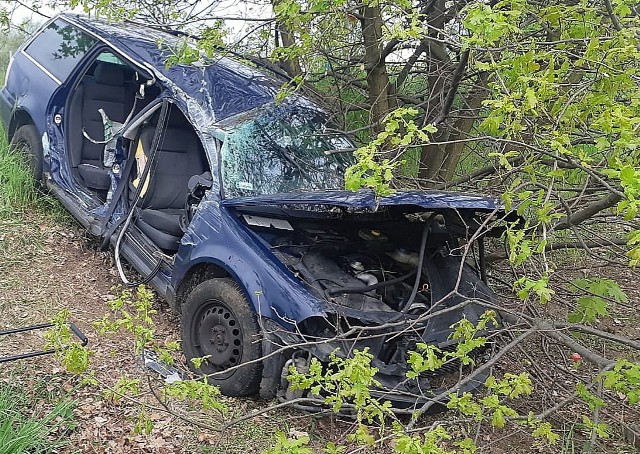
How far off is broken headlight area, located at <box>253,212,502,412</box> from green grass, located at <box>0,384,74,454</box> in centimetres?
109

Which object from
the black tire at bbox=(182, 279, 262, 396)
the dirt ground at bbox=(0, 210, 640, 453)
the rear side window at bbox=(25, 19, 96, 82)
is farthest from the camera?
the rear side window at bbox=(25, 19, 96, 82)

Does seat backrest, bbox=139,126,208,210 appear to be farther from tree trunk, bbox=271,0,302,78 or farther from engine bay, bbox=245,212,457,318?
engine bay, bbox=245,212,457,318

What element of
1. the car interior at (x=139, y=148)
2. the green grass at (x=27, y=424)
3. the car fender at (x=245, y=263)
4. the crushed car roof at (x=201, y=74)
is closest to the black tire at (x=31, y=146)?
the car interior at (x=139, y=148)

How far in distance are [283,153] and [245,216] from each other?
71cm

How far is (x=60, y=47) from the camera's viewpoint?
558cm

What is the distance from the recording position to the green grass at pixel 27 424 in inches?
112

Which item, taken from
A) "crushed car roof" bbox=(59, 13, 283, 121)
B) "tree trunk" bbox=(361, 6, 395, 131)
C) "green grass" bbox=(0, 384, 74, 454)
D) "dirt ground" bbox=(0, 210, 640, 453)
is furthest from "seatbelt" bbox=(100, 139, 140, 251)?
"tree trunk" bbox=(361, 6, 395, 131)

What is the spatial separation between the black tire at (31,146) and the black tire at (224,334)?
242cm

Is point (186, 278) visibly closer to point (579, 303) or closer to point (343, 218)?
point (343, 218)

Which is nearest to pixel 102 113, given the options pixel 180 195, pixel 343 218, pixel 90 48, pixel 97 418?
pixel 90 48

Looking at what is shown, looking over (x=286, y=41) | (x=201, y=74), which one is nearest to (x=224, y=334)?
(x=201, y=74)

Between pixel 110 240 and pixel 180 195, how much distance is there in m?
0.69

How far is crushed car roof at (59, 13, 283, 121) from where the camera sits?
4520 mm

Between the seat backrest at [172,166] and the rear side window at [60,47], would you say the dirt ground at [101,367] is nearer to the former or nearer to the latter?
the seat backrest at [172,166]
